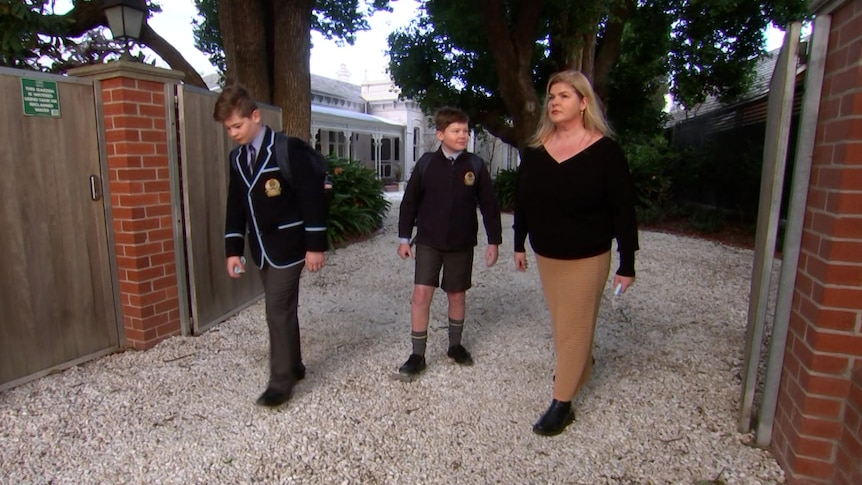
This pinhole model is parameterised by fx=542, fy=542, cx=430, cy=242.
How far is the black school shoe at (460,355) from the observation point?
12.1 ft

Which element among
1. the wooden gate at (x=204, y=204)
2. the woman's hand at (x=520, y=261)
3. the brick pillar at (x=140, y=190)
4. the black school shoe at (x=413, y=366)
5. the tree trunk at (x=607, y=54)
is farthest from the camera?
the tree trunk at (x=607, y=54)

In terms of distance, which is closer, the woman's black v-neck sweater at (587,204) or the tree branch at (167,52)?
the woman's black v-neck sweater at (587,204)

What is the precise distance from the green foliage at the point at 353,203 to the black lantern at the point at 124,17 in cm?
386

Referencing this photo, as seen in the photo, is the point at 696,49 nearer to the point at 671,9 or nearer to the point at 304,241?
the point at 671,9

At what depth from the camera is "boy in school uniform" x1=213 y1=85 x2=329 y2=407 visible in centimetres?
289

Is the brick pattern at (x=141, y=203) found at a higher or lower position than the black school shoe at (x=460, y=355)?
higher

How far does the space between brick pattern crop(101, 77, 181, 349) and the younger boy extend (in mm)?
1849

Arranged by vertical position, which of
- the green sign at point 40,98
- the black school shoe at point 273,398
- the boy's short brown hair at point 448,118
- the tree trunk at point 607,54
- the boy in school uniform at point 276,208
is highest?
the tree trunk at point 607,54

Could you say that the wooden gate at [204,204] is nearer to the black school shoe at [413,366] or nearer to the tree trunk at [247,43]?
the black school shoe at [413,366]

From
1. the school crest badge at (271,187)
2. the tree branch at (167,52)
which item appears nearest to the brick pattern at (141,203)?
the school crest badge at (271,187)

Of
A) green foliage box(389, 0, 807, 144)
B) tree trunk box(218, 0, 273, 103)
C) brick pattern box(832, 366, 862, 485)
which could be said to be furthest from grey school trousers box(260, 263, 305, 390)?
green foliage box(389, 0, 807, 144)

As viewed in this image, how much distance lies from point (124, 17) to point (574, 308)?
16.1 ft

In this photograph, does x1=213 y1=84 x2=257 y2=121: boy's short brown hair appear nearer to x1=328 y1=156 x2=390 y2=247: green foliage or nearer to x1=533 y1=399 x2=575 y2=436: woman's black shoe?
x1=533 y1=399 x2=575 y2=436: woman's black shoe

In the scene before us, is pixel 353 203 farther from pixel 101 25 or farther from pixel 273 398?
pixel 273 398
